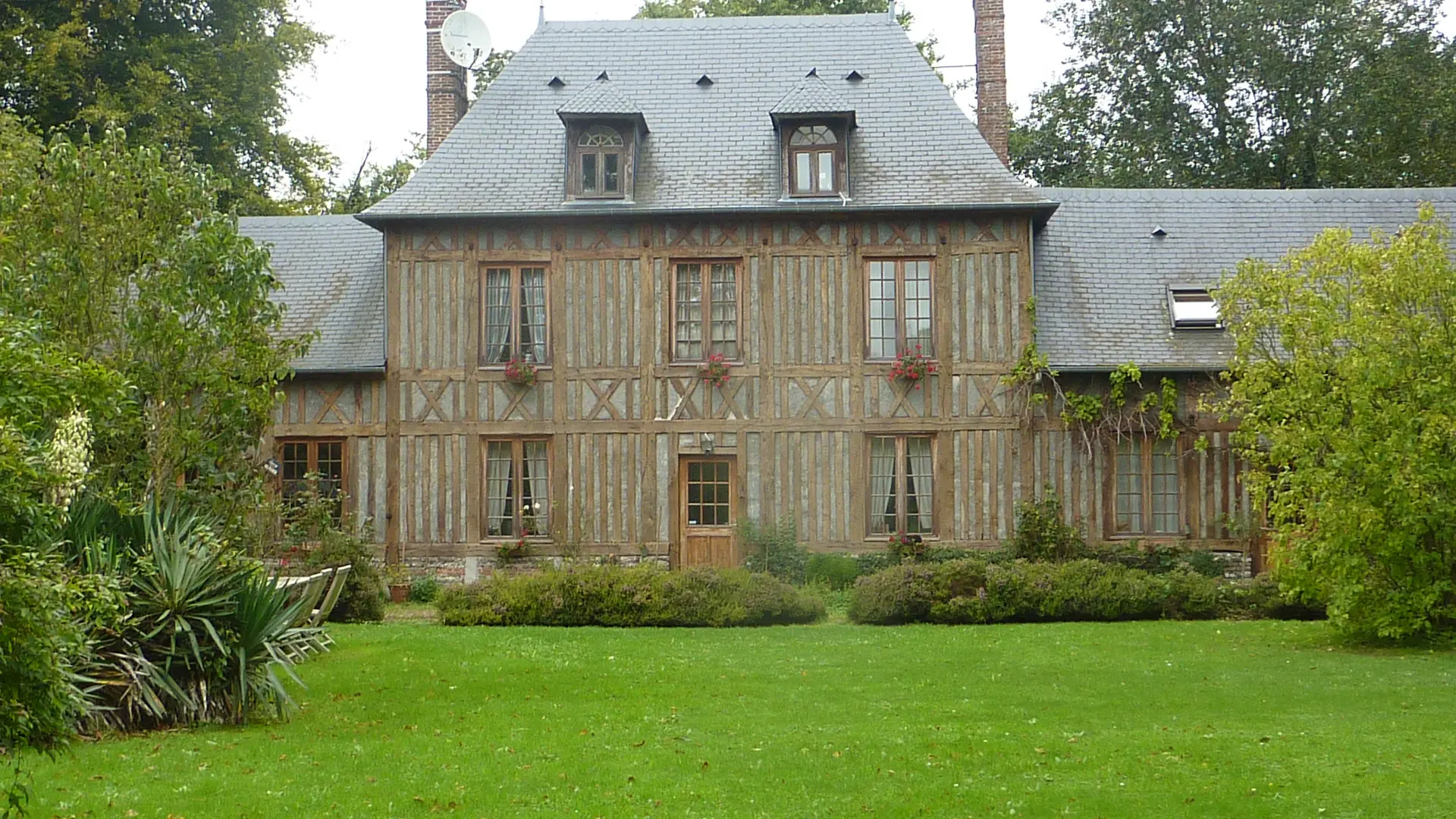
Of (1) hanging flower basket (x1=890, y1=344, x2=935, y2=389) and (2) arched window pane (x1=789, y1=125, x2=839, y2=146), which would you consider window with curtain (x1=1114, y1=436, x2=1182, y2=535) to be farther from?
(2) arched window pane (x1=789, y1=125, x2=839, y2=146)

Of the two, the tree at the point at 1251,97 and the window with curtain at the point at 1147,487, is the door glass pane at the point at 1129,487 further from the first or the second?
the tree at the point at 1251,97

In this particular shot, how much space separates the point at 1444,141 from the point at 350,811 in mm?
26535

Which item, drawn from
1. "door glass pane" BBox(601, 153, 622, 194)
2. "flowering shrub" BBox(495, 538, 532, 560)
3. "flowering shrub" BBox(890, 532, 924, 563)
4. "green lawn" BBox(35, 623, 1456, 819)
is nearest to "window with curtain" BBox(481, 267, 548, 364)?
"door glass pane" BBox(601, 153, 622, 194)

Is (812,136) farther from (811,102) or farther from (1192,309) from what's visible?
(1192,309)

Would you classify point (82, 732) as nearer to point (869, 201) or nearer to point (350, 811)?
point (350, 811)

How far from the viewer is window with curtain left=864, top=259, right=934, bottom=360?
64.4ft

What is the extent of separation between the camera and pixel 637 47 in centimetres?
2203

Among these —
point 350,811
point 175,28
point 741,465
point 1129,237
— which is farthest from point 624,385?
point 175,28

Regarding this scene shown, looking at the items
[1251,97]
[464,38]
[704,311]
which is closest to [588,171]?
[704,311]

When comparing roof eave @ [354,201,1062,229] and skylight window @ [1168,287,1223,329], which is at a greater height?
roof eave @ [354,201,1062,229]

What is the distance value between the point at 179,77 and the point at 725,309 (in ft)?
45.8

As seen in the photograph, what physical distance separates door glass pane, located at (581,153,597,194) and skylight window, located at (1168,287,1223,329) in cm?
816

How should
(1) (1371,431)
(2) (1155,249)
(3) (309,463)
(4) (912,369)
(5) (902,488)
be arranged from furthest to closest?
(2) (1155,249) → (3) (309,463) → (5) (902,488) → (4) (912,369) → (1) (1371,431)

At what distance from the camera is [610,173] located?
19.9 metres
